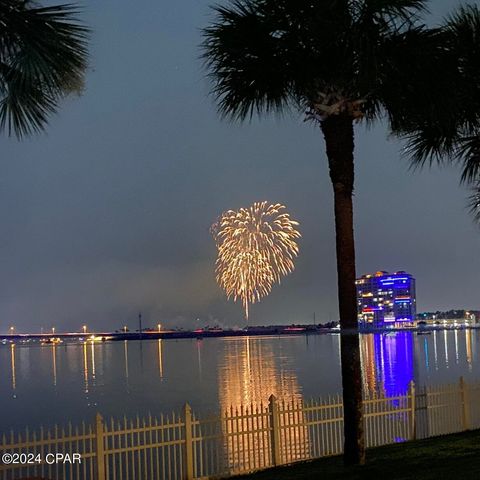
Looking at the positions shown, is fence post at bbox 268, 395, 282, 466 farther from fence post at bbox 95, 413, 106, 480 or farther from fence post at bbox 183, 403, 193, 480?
fence post at bbox 95, 413, 106, 480

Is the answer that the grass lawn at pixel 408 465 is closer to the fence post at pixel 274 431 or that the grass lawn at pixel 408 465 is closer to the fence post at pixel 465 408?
the fence post at pixel 274 431

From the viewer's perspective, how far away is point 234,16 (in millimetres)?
14867

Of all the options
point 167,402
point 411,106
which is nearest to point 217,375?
point 167,402

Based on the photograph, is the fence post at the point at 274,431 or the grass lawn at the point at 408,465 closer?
the grass lawn at the point at 408,465

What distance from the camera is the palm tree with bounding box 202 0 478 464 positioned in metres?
14.3

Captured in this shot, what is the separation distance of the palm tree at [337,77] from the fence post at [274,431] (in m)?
1.91

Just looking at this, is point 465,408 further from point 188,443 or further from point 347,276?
point 188,443

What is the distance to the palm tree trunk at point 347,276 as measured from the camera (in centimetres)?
1495

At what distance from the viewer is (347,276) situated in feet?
50.0

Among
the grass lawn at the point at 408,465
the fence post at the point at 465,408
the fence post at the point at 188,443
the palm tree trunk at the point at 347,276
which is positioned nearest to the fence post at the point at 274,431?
the grass lawn at the point at 408,465

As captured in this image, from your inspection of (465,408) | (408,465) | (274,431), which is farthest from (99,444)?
(465,408)

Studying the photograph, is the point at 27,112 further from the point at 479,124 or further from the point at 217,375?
the point at 217,375

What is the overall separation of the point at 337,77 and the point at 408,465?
7.23 metres

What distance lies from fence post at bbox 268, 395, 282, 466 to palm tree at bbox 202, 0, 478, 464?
1.91m
